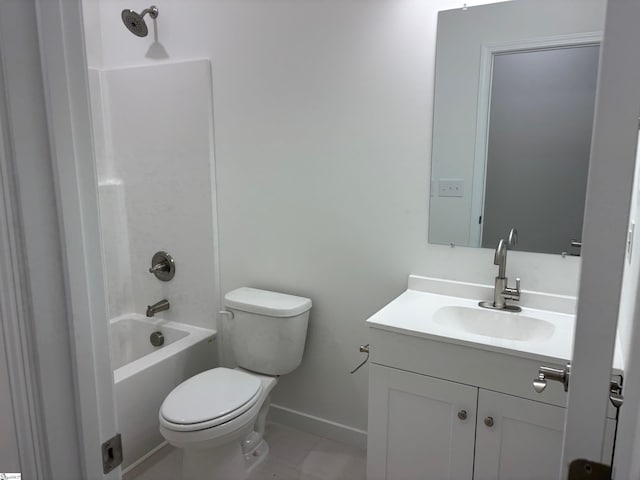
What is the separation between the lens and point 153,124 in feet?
8.04

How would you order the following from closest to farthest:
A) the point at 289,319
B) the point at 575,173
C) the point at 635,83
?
the point at 635,83 → the point at 575,173 → the point at 289,319

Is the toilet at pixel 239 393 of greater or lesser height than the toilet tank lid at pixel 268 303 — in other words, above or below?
below

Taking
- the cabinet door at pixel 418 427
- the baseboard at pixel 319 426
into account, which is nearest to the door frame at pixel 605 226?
the cabinet door at pixel 418 427

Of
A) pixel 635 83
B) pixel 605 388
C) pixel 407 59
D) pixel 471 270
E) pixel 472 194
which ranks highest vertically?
pixel 407 59

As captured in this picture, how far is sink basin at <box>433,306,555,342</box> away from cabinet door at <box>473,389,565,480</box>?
0.32 meters

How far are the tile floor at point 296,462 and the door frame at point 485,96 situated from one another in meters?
1.17

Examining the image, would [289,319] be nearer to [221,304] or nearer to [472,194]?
[221,304]

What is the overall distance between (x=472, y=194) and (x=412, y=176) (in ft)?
0.85

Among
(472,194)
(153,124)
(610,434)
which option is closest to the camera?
(610,434)

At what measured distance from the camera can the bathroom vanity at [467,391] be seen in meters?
1.38

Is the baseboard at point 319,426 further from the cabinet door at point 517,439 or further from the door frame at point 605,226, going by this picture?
the door frame at point 605,226

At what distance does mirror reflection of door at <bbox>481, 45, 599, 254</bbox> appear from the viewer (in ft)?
5.24

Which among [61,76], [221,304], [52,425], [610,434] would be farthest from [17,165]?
[221,304]

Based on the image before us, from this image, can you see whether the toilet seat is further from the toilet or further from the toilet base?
the toilet base
